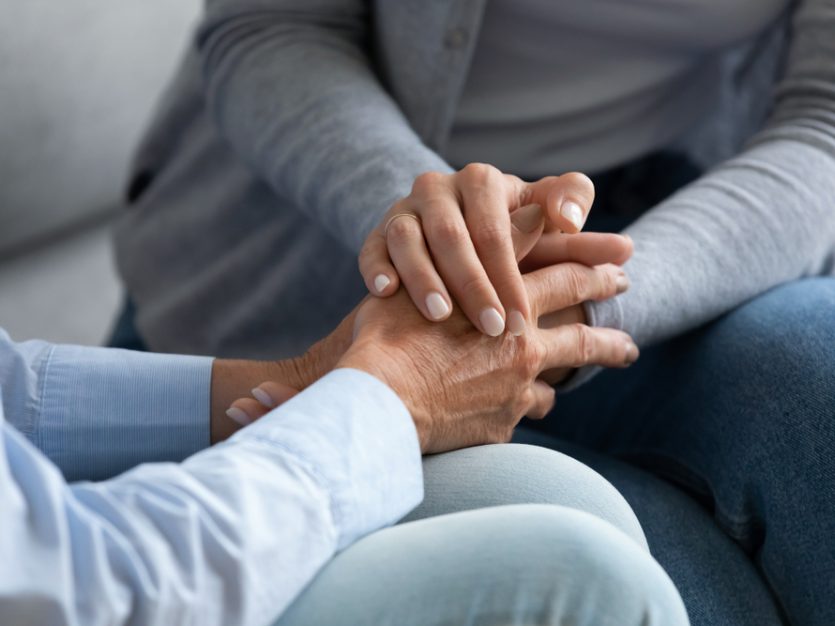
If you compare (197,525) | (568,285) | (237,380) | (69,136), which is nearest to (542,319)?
(568,285)

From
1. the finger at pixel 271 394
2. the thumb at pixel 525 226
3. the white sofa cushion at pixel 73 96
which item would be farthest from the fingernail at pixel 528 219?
the white sofa cushion at pixel 73 96

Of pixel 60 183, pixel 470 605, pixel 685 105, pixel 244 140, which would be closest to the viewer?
pixel 470 605

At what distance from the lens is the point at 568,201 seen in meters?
0.76

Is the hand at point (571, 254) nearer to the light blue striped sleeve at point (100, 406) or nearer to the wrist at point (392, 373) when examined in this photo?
the wrist at point (392, 373)

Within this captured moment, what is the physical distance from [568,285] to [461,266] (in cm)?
12

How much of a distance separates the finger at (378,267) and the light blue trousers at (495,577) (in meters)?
0.21

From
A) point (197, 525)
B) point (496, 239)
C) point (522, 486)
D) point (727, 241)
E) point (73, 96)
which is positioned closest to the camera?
point (197, 525)

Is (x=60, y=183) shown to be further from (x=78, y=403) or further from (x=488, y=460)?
(x=488, y=460)

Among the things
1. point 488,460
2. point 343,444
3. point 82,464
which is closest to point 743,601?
point 488,460

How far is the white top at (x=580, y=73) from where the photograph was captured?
0.95 metres

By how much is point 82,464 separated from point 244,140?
415mm

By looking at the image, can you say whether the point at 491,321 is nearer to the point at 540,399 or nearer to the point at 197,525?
the point at 540,399

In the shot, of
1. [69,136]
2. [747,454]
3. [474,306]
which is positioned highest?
[474,306]

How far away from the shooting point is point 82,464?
67 centimetres
